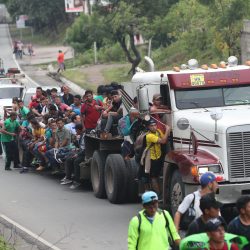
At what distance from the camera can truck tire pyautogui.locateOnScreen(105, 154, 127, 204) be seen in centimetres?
1848

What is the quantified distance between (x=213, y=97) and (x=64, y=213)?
3831 millimetres

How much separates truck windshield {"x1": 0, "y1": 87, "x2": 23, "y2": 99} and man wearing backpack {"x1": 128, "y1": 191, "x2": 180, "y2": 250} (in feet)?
86.9

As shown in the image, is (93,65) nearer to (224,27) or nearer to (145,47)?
(145,47)

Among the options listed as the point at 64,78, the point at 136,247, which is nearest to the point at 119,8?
the point at 64,78

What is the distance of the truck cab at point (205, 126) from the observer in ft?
48.8

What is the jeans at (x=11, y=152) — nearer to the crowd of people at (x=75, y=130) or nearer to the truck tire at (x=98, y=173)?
the crowd of people at (x=75, y=130)

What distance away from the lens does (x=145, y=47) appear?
67.6m

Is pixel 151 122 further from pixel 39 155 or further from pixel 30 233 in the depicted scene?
pixel 39 155

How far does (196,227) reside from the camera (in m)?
9.42

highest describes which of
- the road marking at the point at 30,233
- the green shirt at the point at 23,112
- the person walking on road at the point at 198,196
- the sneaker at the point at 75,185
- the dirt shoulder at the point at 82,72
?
the person walking on road at the point at 198,196

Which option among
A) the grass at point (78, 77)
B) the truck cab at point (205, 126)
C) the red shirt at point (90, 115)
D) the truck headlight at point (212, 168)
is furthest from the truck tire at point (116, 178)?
the grass at point (78, 77)

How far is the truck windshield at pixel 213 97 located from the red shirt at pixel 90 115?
5069mm

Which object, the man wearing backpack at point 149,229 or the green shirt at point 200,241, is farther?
the man wearing backpack at point 149,229

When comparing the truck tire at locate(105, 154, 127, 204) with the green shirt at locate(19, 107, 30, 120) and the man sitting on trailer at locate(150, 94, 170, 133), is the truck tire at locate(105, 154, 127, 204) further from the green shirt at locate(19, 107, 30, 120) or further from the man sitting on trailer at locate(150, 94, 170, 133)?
the green shirt at locate(19, 107, 30, 120)
